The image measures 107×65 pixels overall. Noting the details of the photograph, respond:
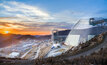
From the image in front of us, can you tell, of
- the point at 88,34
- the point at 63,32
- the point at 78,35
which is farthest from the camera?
the point at 63,32

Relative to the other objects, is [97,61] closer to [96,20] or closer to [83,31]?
[83,31]

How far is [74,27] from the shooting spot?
2994 centimetres

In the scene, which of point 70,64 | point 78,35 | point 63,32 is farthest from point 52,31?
point 70,64

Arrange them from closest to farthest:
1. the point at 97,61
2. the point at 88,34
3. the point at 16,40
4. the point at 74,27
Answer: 1. the point at 97,61
2. the point at 88,34
3. the point at 74,27
4. the point at 16,40

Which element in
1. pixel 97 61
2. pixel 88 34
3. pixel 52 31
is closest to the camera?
pixel 97 61

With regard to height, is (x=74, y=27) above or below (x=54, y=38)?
above

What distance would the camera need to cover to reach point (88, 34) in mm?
24078

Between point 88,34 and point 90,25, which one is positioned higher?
point 90,25

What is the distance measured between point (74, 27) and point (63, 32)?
41.7ft

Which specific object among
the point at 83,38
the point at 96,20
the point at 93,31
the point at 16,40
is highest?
the point at 96,20

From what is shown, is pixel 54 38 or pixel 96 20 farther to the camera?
pixel 54 38

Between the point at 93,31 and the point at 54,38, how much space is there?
16578mm

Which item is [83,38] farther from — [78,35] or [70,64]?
[70,64]

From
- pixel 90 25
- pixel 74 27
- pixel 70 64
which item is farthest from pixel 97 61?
pixel 74 27
